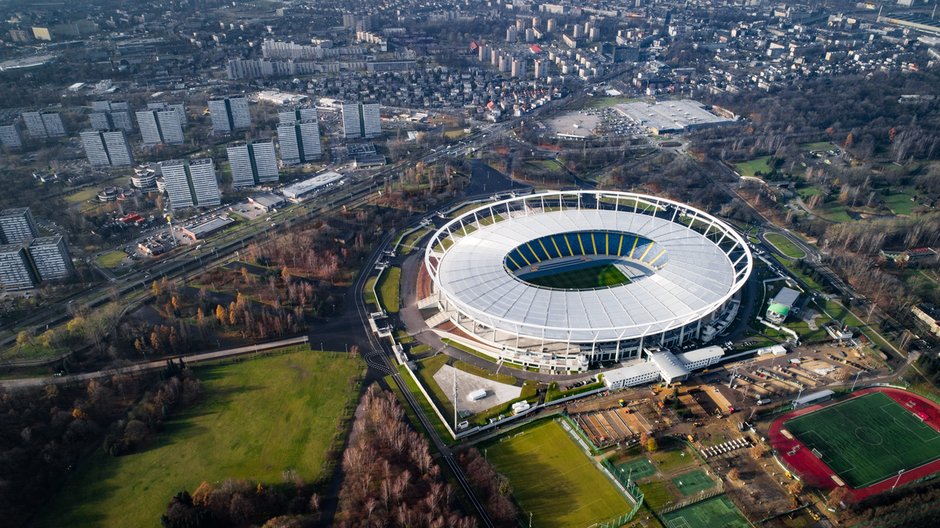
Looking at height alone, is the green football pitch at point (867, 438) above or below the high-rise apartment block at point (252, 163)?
below

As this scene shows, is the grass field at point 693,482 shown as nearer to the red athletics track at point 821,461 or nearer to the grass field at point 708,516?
the grass field at point 708,516

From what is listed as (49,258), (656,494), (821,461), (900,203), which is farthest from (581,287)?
(49,258)

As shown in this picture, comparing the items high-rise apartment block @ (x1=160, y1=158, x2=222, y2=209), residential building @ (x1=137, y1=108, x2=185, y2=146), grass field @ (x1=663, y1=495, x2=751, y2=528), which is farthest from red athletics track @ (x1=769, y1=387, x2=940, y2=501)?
residential building @ (x1=137, y1=108, x2=185, y2=146)

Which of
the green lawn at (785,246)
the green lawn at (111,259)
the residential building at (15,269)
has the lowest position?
the green lawn at (785,246)

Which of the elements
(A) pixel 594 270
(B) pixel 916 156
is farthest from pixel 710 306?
(B) pixel 916 156

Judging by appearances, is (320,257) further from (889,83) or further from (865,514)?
(889,83)

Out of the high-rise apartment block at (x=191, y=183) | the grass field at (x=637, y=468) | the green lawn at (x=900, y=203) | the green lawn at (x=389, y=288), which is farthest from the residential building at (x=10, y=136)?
the green lawn at (x=900, y=203)
